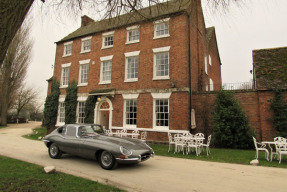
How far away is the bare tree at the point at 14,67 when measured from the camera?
28594 millimetres

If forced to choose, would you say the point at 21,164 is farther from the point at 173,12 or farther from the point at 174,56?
the point at 173,12

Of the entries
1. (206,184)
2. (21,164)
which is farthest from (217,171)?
→ (21,164)

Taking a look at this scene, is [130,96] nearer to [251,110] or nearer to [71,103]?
[71,103]

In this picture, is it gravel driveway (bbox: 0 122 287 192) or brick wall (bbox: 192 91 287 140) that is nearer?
gravel driveway (bbox: 0 122 287 192)

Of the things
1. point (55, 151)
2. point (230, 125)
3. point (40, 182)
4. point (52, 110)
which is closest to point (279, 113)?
point (230, 125)

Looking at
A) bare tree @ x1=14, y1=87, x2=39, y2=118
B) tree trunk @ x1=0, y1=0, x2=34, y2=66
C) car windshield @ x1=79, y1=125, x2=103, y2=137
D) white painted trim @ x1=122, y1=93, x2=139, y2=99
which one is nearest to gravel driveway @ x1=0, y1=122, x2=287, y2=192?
car windshield @ x1=79, y1=125, x2=103, y2=137

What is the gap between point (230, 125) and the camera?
11609 millimetres

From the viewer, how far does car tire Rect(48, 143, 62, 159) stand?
7.98m

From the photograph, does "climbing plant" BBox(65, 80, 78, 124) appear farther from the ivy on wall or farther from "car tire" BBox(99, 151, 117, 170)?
"car tire" BBox(99, 151, 117, 170)

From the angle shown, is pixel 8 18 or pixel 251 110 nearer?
pixel 8 18

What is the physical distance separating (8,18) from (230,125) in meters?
11.6

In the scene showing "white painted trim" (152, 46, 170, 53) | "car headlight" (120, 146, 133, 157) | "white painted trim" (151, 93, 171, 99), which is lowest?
"car headlight" (120, 146, 133, 157)

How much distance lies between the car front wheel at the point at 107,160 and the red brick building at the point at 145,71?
7.00 meters

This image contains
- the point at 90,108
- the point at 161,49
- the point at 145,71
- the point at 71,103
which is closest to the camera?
the point at 161,49
